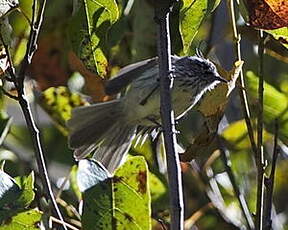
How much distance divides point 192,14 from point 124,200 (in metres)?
0.38

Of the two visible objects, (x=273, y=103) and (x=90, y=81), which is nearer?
(x=273, y=103)

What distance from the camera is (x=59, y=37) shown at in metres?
2.57

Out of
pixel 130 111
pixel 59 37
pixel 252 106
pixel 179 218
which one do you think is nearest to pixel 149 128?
pixel 130 111

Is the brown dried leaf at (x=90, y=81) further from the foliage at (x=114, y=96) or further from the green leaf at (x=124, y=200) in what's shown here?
the green leaf at (x=124, y=200)

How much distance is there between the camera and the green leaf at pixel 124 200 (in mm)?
1708

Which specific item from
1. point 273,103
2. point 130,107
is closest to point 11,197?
point 130,107

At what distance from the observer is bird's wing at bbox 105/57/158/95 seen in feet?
6.79

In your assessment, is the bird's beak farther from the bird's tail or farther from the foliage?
the bird's tail

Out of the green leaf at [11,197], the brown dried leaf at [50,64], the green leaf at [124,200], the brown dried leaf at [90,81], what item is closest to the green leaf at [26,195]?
the green leaf at [11,197]

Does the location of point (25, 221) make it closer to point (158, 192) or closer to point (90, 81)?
point (158, 192)

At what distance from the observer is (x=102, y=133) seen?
2.27 m

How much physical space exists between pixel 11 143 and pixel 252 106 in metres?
1.03

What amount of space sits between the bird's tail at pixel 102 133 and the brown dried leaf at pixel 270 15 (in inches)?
21.5

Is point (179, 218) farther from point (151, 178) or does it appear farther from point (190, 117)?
point (190, 117)
